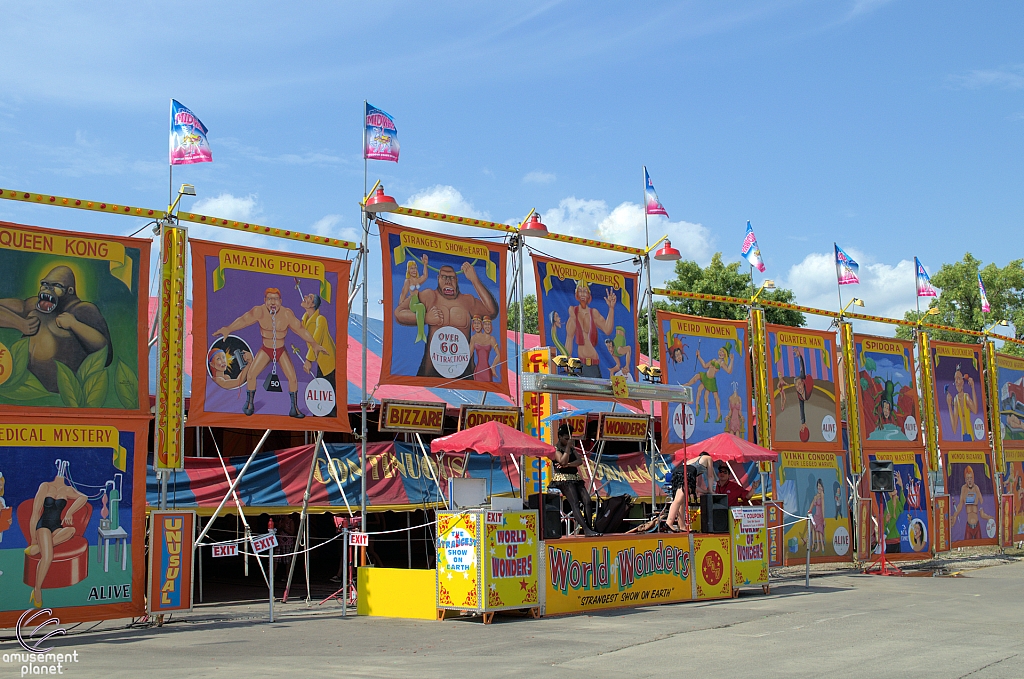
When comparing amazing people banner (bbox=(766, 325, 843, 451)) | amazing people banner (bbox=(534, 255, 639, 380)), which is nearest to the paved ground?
amazing people banner (bbox=(534, 255, 639, 380))

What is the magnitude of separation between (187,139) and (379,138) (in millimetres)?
3581

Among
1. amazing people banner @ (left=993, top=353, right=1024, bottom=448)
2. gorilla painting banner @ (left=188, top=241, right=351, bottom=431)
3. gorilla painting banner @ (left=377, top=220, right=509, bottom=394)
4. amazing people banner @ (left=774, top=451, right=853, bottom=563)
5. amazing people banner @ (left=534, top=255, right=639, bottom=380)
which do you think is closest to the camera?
gorilla painting banner @ (left=188, top=241, right=351, bottom=431)

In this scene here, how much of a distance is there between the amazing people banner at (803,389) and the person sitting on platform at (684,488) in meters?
5.01

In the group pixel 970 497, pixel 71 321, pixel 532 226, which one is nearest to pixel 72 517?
pixel 71 321

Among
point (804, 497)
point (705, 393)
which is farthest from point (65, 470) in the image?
point (804, 497)

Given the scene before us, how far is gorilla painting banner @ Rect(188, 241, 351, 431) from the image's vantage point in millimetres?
15914

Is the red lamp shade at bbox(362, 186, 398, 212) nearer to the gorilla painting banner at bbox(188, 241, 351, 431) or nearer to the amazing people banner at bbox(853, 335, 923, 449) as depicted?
the gorilla painting banner at bbox(188, 241, 351, 431)

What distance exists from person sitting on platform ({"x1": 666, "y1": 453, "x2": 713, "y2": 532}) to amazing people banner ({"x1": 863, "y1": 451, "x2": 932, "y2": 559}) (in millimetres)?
8031

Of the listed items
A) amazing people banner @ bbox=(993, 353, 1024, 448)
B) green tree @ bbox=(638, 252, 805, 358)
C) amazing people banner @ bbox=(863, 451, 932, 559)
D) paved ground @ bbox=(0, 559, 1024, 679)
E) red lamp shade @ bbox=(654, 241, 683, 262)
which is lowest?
paved ground @ bbox=(0, 559, 1024, 679)

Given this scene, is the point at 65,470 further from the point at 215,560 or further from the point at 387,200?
the point at 215,560

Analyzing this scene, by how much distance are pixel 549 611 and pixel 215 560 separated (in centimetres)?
1241

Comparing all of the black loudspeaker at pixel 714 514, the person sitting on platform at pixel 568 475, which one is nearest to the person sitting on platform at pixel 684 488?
the black loudspeaker at pixel 714 514

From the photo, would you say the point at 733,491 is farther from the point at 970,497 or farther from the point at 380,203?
the point at 970,497

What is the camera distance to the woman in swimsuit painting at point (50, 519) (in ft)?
44.5
